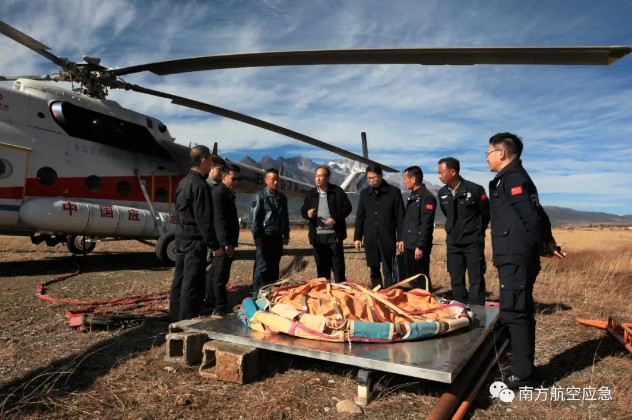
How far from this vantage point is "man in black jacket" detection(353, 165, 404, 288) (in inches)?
216

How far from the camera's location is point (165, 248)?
8.41 meters

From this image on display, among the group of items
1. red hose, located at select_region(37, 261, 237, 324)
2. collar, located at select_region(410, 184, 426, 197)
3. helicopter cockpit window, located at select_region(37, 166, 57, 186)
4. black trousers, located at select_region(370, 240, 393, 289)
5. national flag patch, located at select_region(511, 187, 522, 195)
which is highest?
helicopter cockpit window, located at select_region(37, 166, 57, 186)

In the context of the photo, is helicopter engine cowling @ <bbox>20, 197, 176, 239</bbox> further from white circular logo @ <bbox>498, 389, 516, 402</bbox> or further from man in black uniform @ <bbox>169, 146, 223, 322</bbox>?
white circular logo @ <bbox>498, 389, 516, 402</bbox>

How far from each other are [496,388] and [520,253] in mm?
984

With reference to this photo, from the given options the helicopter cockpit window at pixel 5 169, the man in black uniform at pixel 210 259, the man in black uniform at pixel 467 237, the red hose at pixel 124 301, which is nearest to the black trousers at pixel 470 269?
the man in black uniform at pixel 467 237

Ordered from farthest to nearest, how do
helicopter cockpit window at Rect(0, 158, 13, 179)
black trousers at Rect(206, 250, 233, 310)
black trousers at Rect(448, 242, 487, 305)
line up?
helicopter cockpit window at Rect(0, 158, 13, 179), black trousers at Rect(206, 250, 233, 310), black trousers at Rect(448, 242, 487, 305)

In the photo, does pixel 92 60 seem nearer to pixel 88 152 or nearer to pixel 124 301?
pixel 88 152

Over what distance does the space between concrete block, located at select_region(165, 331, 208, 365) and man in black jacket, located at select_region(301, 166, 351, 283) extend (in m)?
2.48

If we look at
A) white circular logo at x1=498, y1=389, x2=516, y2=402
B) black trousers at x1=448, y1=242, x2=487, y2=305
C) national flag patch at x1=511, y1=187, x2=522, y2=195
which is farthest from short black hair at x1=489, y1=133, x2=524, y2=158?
white circular logo at x1=498, y1=389, x2=516, y2=402

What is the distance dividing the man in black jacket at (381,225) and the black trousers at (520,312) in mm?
2469

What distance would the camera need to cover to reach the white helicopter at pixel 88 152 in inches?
274

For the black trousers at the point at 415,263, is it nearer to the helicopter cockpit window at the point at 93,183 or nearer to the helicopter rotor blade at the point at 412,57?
the helicopter rotor blade at the point at 412,57

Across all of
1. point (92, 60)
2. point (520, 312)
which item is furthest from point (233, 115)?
point (520, 312)

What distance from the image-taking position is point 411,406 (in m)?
2.67
